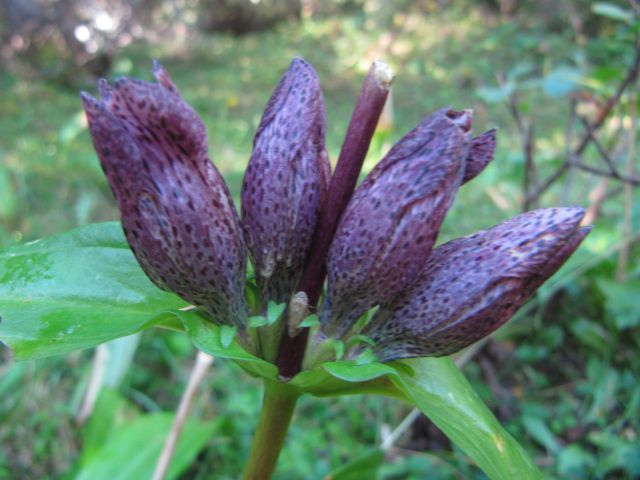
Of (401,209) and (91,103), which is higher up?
(91,103)

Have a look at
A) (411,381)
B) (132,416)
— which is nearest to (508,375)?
(132,416)

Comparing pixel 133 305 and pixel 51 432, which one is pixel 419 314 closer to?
pixel 133 305

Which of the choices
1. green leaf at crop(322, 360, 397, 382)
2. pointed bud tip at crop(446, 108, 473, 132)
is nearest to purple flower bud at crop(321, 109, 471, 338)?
pointed bud tip at crop(446, 108, 473, 132)

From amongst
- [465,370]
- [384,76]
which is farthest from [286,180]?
[465,370]

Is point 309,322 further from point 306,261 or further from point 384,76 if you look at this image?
point 384,76

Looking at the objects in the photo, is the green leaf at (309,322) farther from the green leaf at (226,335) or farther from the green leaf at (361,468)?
the green leaf at (361,468)

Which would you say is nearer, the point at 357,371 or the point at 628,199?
the point at 357,371
